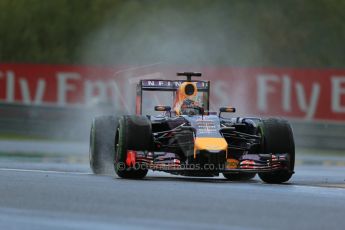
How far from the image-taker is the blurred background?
29.2m

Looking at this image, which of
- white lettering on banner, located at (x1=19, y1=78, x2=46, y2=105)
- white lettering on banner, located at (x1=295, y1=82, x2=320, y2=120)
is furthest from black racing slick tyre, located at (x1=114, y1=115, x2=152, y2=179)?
white lettering on banner, located at (x1=19, y1=78, x2=46, y2=105)

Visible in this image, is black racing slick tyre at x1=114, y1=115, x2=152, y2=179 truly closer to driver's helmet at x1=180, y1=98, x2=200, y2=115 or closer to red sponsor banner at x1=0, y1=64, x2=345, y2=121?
driver's helmet at x1=180, y1=98, x2=200, y2=115

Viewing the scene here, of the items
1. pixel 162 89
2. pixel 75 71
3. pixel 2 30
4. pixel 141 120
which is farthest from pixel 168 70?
pixel 141 120

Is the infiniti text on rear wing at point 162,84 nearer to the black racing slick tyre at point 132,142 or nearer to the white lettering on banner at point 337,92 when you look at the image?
the black racing slick tyre at point 132,142

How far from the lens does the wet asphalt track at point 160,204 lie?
862 cm

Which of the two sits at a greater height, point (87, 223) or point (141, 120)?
point (141, 120)

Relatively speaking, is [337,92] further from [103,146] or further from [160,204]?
[160,204]

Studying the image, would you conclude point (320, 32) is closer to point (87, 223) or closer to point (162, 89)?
point (162, 89)

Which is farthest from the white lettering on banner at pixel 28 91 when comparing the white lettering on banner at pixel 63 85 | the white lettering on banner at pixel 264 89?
the white lettering on banner at pixel 264 89

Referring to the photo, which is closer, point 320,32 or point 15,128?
point 15,128

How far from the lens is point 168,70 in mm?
30469

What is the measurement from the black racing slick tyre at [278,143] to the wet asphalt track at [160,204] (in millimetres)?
198

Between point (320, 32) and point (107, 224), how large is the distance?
26210 millimetres

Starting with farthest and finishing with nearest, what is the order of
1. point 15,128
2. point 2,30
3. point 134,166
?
point 2,30 → point 15,128 → point 134,166
